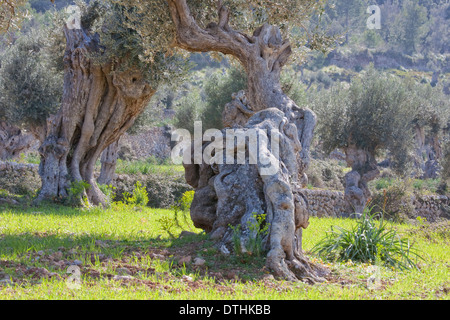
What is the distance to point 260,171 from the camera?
629cm

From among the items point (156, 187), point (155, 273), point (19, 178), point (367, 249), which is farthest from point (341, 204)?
point (155, 273)

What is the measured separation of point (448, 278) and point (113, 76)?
9943mm

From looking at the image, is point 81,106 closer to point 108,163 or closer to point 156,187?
point 108,163

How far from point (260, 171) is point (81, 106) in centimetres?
863

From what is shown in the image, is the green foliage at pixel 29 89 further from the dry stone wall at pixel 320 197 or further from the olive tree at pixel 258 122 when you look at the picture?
the olive tree at pixel 258 122

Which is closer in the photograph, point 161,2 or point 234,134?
point 234,134

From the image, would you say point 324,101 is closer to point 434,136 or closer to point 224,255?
point 434,136

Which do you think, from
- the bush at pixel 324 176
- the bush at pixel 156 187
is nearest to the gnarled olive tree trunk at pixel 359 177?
the bush at pixel 324 176

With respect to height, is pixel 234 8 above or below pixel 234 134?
above

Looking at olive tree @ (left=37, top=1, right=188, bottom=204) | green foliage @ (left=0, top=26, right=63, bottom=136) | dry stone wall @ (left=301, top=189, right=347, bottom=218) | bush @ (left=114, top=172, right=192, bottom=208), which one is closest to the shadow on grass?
olive tree @ (left=37, top=1, right=188, bottom=204)

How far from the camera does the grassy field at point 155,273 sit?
4512 mm

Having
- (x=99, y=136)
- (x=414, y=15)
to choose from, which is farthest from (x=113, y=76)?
(x=414, y=15)

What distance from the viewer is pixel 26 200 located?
13.7m

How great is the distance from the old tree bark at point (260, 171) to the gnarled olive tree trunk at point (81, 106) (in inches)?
177
